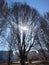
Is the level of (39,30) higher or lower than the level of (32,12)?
lower

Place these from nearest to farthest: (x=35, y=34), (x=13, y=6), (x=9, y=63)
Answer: (x=13, y=6)
(x=35, y=34)
(x=9, y=63)

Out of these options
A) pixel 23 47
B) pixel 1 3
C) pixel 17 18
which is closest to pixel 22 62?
pixel 23 47

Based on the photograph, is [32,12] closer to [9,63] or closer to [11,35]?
[11,35]

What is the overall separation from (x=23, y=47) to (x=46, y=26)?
4341 millimetres

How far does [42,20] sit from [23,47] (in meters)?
4.32

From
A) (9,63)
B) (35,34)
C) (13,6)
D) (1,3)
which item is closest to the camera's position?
(1,3)

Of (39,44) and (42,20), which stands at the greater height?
(42,20)

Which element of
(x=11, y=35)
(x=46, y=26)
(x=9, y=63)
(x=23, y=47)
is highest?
(x=46, y=26)

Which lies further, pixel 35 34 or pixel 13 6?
pixel 35 34

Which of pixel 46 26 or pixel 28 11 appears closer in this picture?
pixel 28 11

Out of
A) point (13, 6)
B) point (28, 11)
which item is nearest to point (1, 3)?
point (13, 6)

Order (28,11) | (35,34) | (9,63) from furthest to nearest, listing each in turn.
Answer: (9,63) < (35,34) < (28,11)

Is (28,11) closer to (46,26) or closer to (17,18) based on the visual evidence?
(17,18)

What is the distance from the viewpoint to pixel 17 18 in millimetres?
21281
